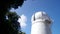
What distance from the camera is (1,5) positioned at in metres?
8.03

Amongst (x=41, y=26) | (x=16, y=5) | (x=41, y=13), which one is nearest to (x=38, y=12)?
(x=41, y=13)

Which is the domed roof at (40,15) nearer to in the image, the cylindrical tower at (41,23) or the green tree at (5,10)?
the cylindrical tower at (41,23)

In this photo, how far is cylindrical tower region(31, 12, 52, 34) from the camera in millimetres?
23531

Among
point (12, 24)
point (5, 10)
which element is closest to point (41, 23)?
point (12, 24)

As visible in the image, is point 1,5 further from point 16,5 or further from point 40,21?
point 40,21

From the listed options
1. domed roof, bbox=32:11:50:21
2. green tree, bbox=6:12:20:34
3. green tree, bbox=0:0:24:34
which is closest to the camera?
green tree, bbox=0:0:24:34

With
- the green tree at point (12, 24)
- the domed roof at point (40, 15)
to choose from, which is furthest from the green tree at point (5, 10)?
the domed roof at point (40, 15)

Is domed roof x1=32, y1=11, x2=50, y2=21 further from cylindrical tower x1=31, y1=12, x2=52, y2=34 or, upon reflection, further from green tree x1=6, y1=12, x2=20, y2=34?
green tree x1=6, y1=12, x2=20, y2=34

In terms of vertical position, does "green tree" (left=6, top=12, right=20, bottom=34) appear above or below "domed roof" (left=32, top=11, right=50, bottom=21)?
below

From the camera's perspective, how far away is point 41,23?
23750 millimetres

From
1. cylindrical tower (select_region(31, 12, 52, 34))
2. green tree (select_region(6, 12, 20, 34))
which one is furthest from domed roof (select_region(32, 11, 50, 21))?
green tree (select_region(6, 12, 20, 34))

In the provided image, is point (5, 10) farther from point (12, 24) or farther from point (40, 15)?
point (40, 15)

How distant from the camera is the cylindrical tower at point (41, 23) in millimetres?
23531

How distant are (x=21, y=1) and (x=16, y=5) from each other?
40 cm
